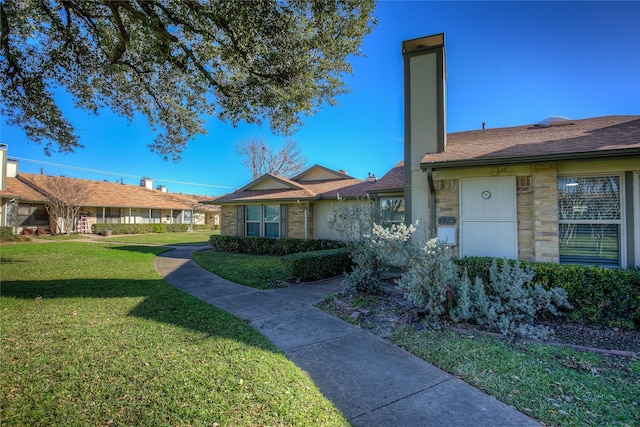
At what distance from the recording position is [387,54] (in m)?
9.51

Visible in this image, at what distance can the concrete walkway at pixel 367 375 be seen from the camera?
2697 mm

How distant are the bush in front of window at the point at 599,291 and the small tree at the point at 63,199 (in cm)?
2992

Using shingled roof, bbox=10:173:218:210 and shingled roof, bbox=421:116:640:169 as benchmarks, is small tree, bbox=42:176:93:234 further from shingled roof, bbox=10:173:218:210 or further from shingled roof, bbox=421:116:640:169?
shingled roof, bbox=421:116:640:169

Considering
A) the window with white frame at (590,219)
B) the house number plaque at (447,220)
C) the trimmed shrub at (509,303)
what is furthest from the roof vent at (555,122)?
the trimmed shrub at (509,303)

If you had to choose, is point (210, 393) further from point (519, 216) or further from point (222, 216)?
point (222, 216)

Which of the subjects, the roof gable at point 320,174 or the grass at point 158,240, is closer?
the roof gable at point 320,174

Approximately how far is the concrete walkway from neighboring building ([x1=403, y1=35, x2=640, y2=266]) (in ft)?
13.1

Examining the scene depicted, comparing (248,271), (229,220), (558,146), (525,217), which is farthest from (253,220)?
(558,146)

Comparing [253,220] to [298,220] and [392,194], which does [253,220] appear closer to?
[298,220]

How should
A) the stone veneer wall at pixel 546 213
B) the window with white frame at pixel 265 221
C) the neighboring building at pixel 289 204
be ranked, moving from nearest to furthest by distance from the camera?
1. the stone veneer wall at pixel 546 213
2. the neighboring building at pixel 289 204
3. the window with white frame at pixel 265 221

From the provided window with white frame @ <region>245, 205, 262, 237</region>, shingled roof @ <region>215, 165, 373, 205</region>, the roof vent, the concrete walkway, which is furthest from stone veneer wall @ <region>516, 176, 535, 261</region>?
window with white frame @ <region>245, 205, 262, 237</region>

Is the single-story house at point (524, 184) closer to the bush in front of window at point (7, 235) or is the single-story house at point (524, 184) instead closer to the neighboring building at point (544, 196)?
the neighboring building at point (544, 196)

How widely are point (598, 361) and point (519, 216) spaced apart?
3409 mm

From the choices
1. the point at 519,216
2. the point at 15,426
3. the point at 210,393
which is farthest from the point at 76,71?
the point at 519,216
